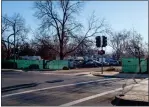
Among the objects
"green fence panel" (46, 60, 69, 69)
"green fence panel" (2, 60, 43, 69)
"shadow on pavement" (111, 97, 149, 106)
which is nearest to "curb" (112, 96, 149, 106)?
"shadow on pavement" (111, 97, 149, 106)

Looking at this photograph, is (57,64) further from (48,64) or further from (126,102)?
(126,102)

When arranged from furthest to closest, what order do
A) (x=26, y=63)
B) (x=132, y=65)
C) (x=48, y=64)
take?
(x=26, y=63) < (x=48, y=64) < (x=132, y=65)

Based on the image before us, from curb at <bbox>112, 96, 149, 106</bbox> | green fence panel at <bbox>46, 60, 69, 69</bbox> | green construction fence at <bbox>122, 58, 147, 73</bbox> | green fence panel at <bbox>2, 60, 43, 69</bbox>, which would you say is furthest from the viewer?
green fence panel at <bbox>2, 60, 43, 69</bbox>

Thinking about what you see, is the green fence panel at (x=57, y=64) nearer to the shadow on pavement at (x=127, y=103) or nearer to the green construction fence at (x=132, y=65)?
the green construction fence at (x=132, y=65)

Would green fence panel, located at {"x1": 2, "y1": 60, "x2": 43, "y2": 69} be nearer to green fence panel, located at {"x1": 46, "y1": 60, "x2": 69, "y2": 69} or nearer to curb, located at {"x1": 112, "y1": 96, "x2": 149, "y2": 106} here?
green fence panel, located at {"x1": 46, "y1": 60, "x2": 69, "y2": 69}

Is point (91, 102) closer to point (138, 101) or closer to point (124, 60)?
point (138, 101)

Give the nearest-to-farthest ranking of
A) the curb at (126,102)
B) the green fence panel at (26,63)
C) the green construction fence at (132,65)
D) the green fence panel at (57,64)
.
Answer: the curb at (126,102) → the green construction fence at (132,65) → the green fence panel at (57,64) → the green fence panel at (26,63)

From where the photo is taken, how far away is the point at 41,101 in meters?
12.8

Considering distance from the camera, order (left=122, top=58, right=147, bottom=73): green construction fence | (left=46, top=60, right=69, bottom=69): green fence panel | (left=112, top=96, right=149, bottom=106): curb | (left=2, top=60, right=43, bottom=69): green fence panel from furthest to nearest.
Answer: (left=2, top=60, right=43, bottom=69): green fence panel < (left=46, top=60, right=69, bottom=69): green fence panel < (left=122, top=58, right=147, bottom=73): green construction fence < (left=112, top=96, right=149, bottom=106): curb

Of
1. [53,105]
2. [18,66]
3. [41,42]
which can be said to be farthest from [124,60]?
[41,42]

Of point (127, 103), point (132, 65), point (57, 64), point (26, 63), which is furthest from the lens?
point (26, 63)

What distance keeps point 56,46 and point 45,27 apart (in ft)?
20.8

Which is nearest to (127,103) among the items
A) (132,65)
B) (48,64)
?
(132,65)

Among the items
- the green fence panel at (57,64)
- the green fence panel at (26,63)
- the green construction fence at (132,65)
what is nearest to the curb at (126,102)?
the green construction fence at (132,65)
